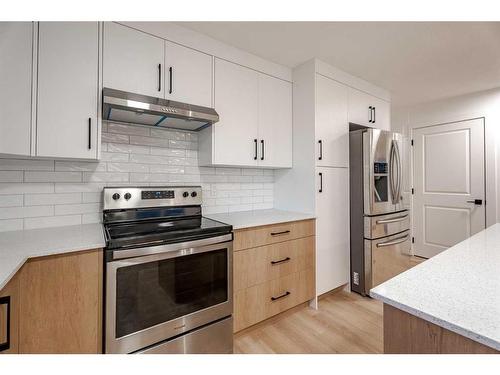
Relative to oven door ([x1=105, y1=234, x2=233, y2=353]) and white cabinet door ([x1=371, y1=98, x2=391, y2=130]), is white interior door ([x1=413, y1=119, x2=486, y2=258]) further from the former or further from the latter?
oven door ([x1=105, y1=234, x2=233, y2=353])

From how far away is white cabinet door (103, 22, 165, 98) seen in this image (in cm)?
154

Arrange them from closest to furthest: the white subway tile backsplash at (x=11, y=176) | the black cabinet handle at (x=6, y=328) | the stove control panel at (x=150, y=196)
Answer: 1. the black cabinet handle at (x=6, y=328)
2. the white subway tile backsplash at (x=11, y=176)
3. the stove control panel at (x=150, y=196)

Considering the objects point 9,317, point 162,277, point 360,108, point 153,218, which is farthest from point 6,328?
point 360,108

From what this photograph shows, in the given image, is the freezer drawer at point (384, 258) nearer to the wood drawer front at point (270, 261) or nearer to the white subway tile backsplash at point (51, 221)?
the wood drawer front at point (270, 261)

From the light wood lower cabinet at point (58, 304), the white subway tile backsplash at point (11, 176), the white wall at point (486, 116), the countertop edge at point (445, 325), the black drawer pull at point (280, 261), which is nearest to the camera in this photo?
the countertop edge at point (445, 325)

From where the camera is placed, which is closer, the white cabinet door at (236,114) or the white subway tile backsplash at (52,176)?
the white subway tile backsplash at (52,176)

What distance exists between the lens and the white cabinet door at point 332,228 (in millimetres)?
2320

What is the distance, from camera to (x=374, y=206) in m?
2.44

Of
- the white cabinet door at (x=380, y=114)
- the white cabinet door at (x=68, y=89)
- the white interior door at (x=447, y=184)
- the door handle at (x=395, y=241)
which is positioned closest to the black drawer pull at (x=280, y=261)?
the door handle at (x=395, y=241)

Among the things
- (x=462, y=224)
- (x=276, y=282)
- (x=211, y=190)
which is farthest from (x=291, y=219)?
(x=462, y=224)

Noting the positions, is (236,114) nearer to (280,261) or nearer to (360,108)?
(280,261)

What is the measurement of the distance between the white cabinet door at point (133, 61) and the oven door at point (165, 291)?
41.8 inches

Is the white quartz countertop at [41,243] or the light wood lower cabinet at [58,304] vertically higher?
the white quartz countertop at [41,243]

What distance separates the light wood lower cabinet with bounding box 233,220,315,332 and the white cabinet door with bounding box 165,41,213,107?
107cm
